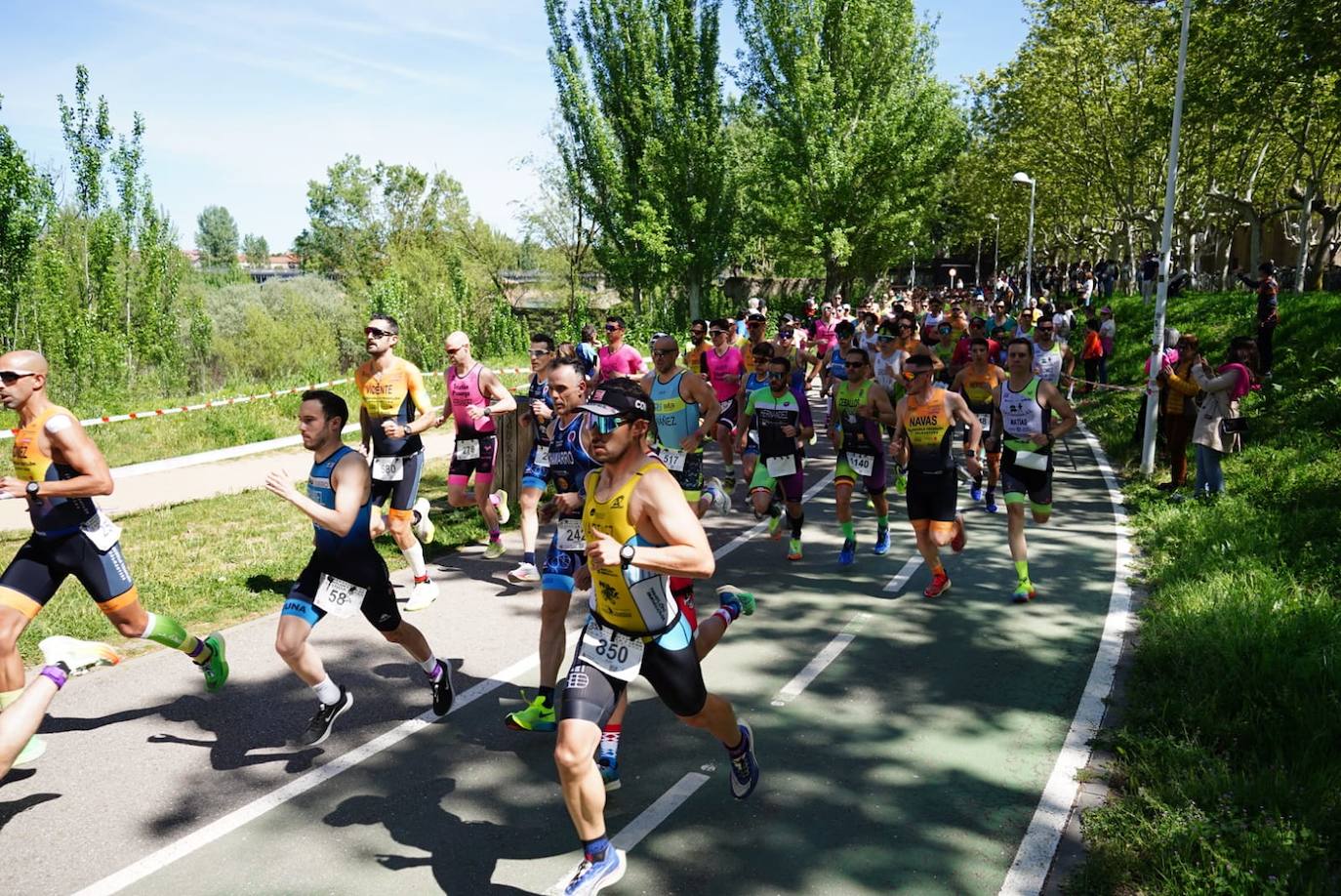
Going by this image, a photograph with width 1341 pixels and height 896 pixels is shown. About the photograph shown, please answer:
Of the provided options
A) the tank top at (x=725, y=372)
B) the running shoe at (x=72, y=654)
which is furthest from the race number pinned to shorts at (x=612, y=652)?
the tank top at (x=725, y=372)

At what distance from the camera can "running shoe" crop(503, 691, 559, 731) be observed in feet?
17.9

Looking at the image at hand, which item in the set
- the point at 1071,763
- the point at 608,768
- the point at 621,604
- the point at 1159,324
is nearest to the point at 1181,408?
the point at 1159,324

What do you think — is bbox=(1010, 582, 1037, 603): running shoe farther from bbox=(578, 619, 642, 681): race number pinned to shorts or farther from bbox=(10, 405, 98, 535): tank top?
bbox=(10, 405, 98, 535): tank top

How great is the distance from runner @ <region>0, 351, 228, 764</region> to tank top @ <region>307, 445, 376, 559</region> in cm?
110

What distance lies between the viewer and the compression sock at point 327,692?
5.31 m

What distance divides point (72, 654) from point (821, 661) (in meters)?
4.38

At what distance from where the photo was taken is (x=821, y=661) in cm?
660

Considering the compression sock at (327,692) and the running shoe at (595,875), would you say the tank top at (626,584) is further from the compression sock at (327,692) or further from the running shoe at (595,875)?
the compression sock at (327,692)

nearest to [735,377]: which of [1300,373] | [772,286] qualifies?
[1300,373]

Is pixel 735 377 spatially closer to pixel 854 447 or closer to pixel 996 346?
pixel 854 447

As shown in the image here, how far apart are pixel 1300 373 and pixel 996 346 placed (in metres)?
6.17

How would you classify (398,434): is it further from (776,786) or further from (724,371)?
(724,371)

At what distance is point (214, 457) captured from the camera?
14742 millimetres

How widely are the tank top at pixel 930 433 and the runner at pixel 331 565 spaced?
4416 mm
